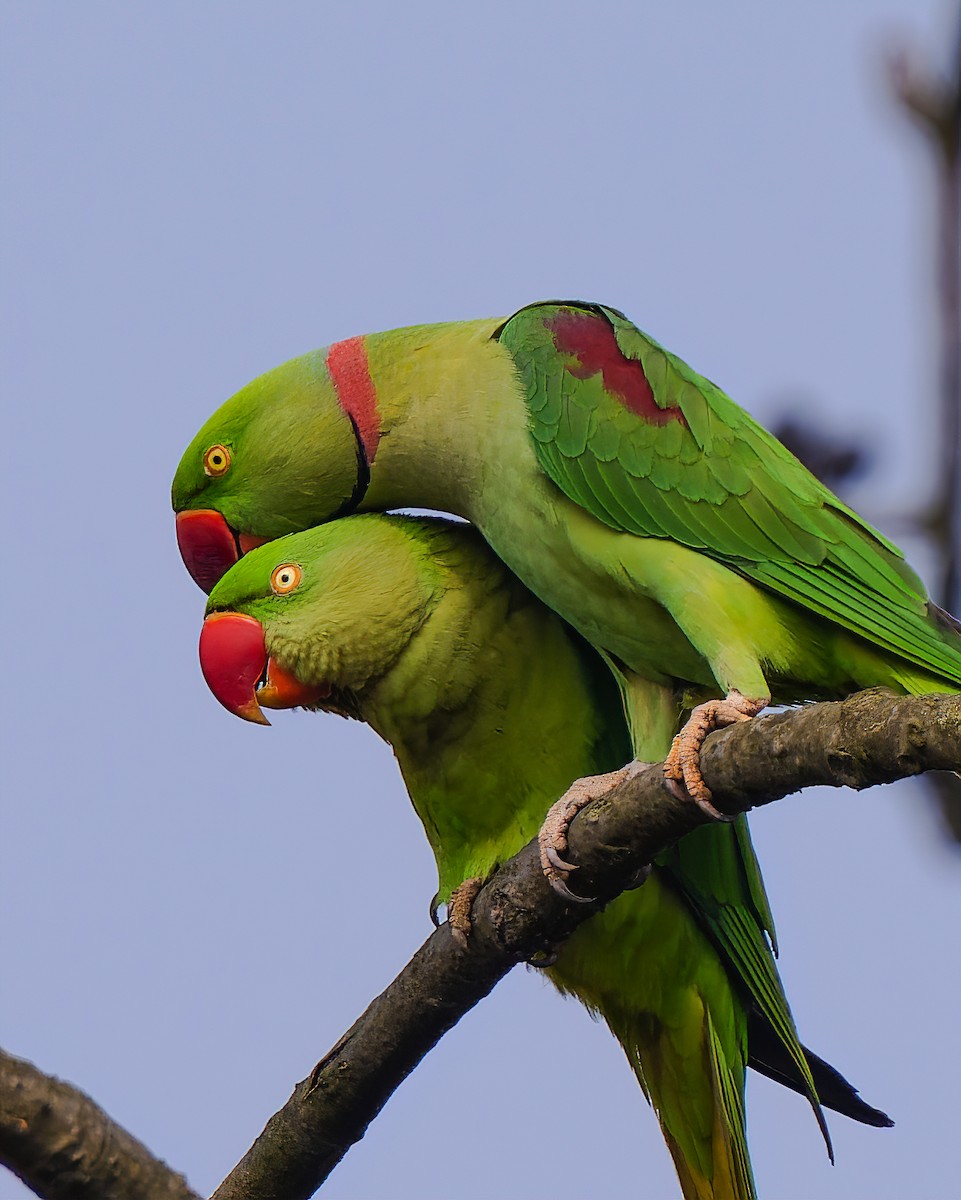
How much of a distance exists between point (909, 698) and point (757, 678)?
100 centimetres

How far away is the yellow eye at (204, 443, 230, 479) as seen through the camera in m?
4.05

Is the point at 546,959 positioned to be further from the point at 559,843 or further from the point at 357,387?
the point at 357,387

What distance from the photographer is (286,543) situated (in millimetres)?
3795

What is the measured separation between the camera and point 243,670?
3.69 m

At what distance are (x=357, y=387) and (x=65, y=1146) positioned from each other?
6.64 feet

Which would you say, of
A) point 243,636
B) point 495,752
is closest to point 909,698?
point 495,752

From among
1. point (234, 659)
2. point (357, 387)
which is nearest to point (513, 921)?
point (234, 659)

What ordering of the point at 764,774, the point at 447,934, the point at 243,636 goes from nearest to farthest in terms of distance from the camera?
the point at 764,774, the point at 447,934, the point at 243,636

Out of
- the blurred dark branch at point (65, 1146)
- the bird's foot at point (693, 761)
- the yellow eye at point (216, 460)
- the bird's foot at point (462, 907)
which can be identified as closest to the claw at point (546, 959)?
the bird's foot at point (462, 907)

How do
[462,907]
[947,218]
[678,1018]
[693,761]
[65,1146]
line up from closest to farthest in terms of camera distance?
[947,218], [693,761], [65,1146], [462,907], [678,1018]

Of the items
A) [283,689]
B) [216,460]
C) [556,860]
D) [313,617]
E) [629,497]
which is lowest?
[556,860]

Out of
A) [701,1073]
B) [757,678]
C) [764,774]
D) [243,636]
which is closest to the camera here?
[764,774]

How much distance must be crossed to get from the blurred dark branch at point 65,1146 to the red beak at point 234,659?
106 cm

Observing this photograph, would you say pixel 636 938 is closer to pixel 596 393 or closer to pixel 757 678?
pixel 757 678
